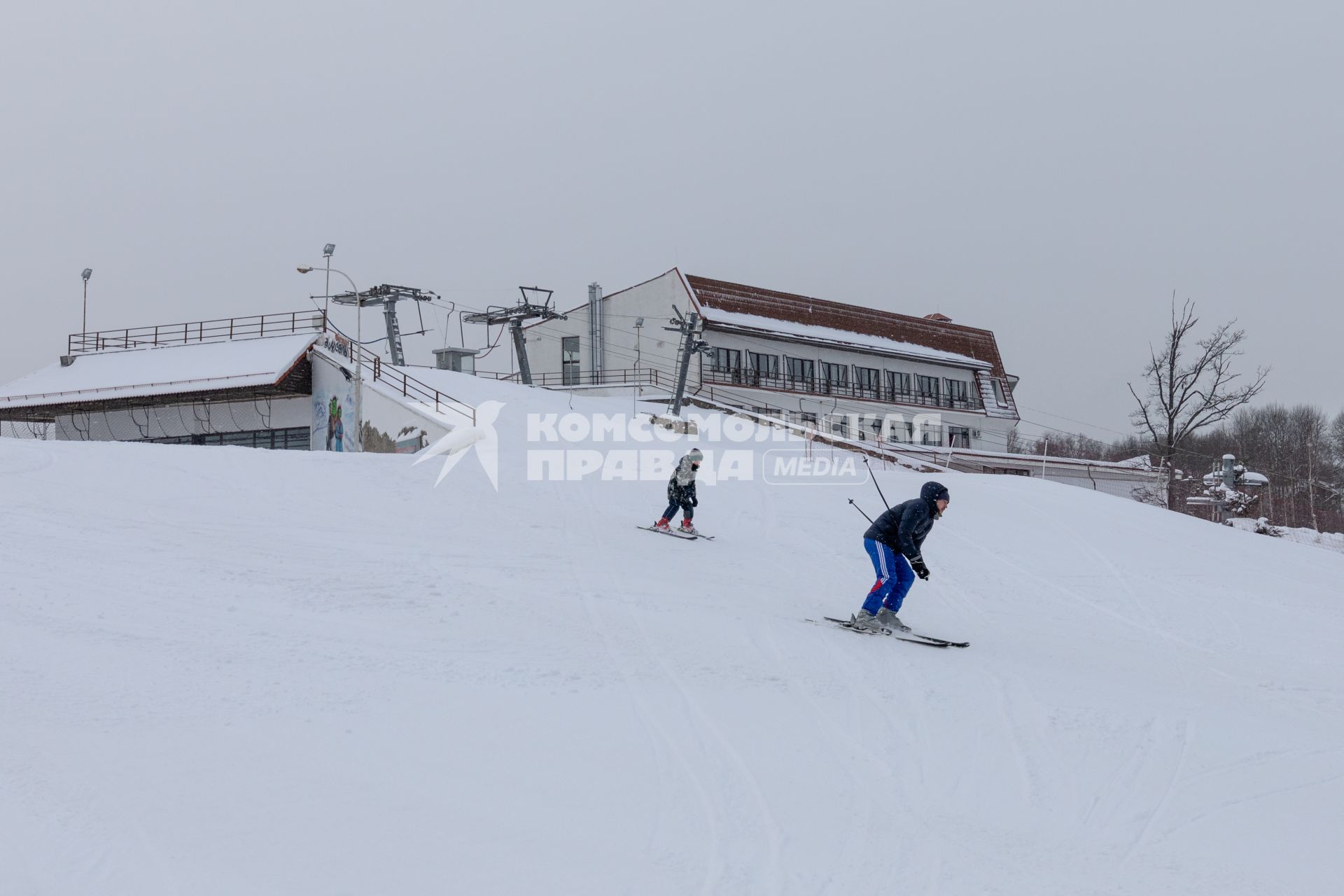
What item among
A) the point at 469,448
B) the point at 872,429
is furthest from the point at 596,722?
the point at 872,429

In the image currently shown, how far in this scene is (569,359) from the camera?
51844 millimetres

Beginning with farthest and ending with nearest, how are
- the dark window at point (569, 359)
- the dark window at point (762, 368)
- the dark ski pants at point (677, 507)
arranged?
the dark window at point (569, 359) → the dark window at point (762, 368) → the dark ski pants at point (677, 507)

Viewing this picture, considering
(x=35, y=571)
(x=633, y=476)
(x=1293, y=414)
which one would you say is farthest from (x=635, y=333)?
(x=1293, y=414)

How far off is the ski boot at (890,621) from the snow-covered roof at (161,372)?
28.7m

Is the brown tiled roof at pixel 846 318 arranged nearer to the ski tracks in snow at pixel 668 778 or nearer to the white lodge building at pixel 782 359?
the white lodge building at pixel 782 359

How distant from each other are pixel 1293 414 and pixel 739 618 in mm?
101932

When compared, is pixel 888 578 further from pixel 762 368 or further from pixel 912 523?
pixel 762 368

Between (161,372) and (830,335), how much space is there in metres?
32.0

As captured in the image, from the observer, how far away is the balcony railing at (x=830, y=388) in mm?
47562

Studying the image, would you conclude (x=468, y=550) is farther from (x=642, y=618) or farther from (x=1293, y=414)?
(x=1293, y=414)

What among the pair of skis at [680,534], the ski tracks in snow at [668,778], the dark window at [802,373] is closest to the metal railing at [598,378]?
the dark window at [802,373]

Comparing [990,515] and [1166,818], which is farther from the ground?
[990,515]

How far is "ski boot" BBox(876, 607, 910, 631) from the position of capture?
33.3ft

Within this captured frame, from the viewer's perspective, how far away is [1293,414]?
93.2m
